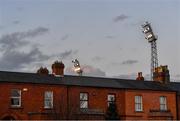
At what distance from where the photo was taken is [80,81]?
5131 centimetres

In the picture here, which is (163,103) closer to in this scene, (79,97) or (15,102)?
(79,97)

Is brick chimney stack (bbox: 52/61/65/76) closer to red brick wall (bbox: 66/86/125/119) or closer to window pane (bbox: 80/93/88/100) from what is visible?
red brick wall (bbox: 66/86/125/119)

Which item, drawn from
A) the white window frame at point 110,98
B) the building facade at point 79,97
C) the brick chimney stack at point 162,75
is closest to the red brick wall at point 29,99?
the building facade at point 79,97

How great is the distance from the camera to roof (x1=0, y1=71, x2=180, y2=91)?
4691 centimetres

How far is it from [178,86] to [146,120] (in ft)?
38.0

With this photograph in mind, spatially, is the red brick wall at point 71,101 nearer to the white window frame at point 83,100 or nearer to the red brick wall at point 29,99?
the red brick wall at point 29,99

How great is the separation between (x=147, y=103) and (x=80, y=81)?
8939mm

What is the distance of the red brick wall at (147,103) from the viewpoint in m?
51.6

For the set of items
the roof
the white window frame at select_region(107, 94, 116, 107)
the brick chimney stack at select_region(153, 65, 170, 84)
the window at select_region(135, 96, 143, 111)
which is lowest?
the window at select_region(135, 96, 143, 111)

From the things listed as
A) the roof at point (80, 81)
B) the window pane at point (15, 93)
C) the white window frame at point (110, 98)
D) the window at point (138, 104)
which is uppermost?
the roof at point (80, 81)

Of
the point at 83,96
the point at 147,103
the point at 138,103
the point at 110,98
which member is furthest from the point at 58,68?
the point at 147,103

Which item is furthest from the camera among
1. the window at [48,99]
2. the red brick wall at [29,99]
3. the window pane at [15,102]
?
the window at [48,99]

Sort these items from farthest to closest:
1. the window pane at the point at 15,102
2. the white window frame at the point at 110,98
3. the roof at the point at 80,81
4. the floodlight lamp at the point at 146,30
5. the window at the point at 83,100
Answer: the floodlight lamp at the point at 146,30 < the white window frame at the point at 110,98 < the window at the point at 83,100 < the roof at the point at 80,81 < the window pane at the point at 15,102

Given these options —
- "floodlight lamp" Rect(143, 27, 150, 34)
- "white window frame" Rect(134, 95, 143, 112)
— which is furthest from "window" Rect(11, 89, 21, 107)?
"floodlight lamp" Rect(143, 27, 150, 34)
